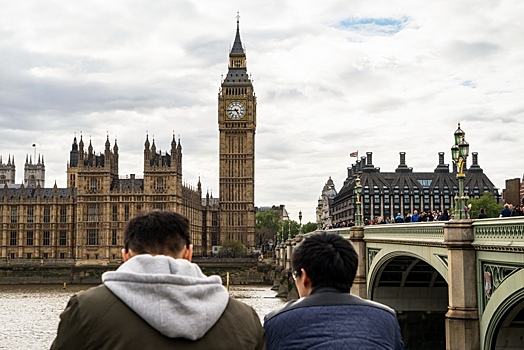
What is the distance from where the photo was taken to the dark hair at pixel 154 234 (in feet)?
13.7

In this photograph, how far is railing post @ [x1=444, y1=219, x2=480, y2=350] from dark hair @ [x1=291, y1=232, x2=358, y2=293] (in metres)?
13.2

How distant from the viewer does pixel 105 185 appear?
337 feet

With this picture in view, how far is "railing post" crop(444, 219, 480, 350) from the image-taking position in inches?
674

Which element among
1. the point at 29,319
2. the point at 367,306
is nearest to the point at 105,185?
the point at 29,319

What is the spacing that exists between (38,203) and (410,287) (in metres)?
81.3

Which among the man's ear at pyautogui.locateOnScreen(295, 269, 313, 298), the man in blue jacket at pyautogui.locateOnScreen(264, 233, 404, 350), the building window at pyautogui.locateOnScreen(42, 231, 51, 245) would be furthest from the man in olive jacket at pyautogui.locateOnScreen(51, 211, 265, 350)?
the building window at pyautogui.locateOnScreen(42, 231, 51, 245)

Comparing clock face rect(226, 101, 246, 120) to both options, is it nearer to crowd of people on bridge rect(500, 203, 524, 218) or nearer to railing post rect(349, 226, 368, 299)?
railing post rect(349, 226, 368, 299)

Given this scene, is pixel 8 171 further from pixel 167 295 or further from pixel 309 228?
pixel 167 295

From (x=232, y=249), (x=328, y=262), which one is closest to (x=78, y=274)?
(x=232, y=249)

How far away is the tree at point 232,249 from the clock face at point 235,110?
1977 centimetres

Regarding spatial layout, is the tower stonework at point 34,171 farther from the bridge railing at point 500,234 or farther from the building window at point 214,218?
the bridge railing at point 500,234

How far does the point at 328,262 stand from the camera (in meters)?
4.55

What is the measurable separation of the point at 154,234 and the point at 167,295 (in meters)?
0.55

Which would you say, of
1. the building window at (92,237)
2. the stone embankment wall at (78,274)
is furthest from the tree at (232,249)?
the building window at (92,237)
